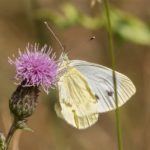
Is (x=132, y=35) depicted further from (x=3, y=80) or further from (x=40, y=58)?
(x=3, y=80)

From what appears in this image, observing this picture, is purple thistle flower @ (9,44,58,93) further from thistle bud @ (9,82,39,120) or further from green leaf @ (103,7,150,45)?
green leaf @ (103,7,150,45)

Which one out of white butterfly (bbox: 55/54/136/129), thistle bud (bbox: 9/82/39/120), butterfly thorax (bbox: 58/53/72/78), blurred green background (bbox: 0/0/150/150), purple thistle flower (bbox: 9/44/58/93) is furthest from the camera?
blurred green background (bbox: 0/0/150/150)

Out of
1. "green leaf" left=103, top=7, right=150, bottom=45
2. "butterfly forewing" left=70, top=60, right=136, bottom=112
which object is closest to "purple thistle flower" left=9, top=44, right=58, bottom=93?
"butterfly forewing" left=70, top=60, right=136, bottom=112

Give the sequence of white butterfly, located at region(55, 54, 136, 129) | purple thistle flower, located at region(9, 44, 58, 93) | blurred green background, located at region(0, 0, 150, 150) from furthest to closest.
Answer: blurred green background, located at region(0, 0, 150, 150) → white butterfly, located at region(55, 54, 136, 129) → purple thistle flower, located at region(9, 44, 58, 93)

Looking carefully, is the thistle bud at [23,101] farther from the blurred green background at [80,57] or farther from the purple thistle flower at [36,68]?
the blurred green background at [80,57]

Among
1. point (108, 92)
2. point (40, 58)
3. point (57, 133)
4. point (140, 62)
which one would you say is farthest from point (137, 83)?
point (40, 58)
